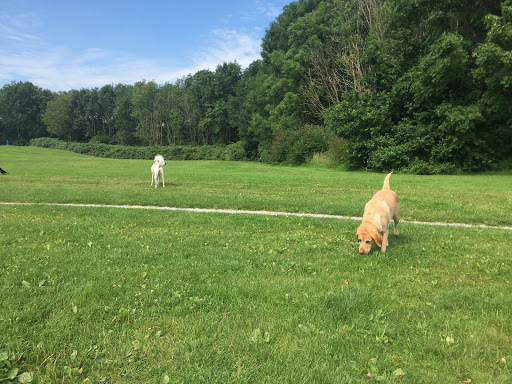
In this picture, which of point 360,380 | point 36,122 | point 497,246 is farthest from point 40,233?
point 36,122

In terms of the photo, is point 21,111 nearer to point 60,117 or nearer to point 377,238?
point 60,117

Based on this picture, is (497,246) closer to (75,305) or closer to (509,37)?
(75,305)

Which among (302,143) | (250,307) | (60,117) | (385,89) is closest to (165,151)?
(302,143)

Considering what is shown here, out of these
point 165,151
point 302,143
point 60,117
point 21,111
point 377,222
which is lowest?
point 377,222

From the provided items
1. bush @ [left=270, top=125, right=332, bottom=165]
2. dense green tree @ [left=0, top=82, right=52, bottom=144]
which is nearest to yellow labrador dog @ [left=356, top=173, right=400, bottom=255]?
bush @ [left=270, top=125, right=332, bottom=165]

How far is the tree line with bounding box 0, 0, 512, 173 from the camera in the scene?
24281 mm

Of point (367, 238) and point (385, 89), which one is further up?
point (385, 89)

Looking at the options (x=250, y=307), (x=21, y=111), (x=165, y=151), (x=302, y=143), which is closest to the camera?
(x=250, y=307)

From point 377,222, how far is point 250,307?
3556 mm

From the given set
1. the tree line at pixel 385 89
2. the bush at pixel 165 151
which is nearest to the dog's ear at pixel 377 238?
the tree line at pixel 385 89

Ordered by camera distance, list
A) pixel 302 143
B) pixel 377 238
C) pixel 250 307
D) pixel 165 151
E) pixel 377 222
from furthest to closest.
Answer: pixel 165 151, pixel 302 143, pixel 377 222, pixel 377 238, pixel 250 307

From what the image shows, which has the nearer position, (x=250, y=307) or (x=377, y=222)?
(x=250, y=307)

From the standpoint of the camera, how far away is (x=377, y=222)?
629 cm

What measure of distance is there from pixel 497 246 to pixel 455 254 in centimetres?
134
